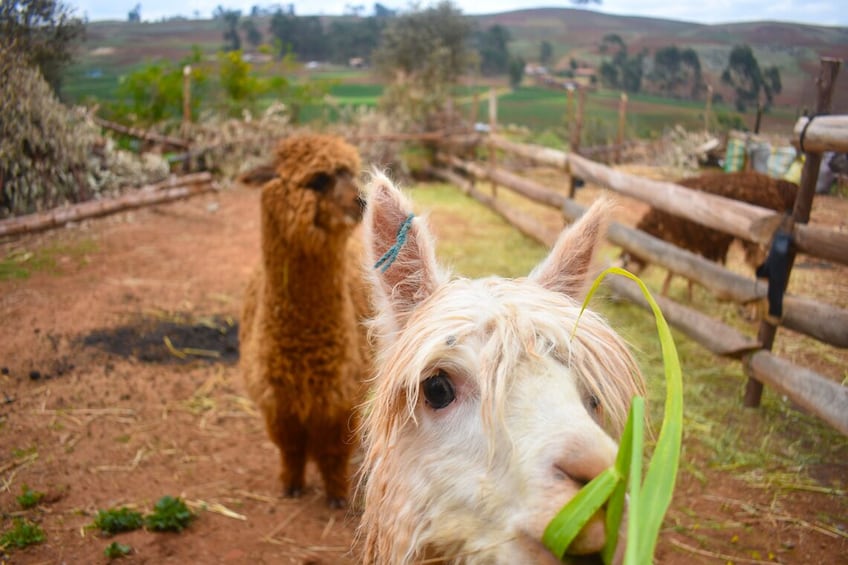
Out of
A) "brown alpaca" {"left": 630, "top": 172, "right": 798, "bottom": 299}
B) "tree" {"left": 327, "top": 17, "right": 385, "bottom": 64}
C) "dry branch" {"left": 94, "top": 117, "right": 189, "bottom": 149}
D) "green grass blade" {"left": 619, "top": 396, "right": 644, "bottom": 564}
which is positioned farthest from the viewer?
"tree" {"left": 327, "top": 17, "right": 385, "bottom": 64}

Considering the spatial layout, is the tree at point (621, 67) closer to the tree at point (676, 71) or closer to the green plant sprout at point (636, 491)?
the tree at point (676, 71)

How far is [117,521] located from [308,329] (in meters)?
1.43

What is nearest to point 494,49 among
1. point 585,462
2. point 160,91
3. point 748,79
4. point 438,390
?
point 160,91

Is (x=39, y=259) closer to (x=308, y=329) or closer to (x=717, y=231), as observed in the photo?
(x=308, y=329)

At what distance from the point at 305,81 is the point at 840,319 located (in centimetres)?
1456

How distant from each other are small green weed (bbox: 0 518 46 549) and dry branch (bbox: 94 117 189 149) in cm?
663

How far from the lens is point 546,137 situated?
15953mm

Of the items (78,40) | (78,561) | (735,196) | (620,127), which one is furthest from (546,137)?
(78,561)

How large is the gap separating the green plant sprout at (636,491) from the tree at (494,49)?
54.4ft

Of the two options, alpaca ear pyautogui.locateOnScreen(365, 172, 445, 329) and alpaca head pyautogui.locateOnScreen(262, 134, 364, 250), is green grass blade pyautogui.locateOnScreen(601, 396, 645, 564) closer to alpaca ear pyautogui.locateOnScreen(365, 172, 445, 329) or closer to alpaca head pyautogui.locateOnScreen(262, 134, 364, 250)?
alpaca ear pyautogui.locateOnScreen(365, 172, 445, 329)

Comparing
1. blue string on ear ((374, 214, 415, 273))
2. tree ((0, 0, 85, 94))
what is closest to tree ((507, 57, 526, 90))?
tree ((0, 0, 85, 94))

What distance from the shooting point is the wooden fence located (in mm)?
3746

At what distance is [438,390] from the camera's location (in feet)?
5.62

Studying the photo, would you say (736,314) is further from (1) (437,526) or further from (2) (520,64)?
(2) (520,64)
